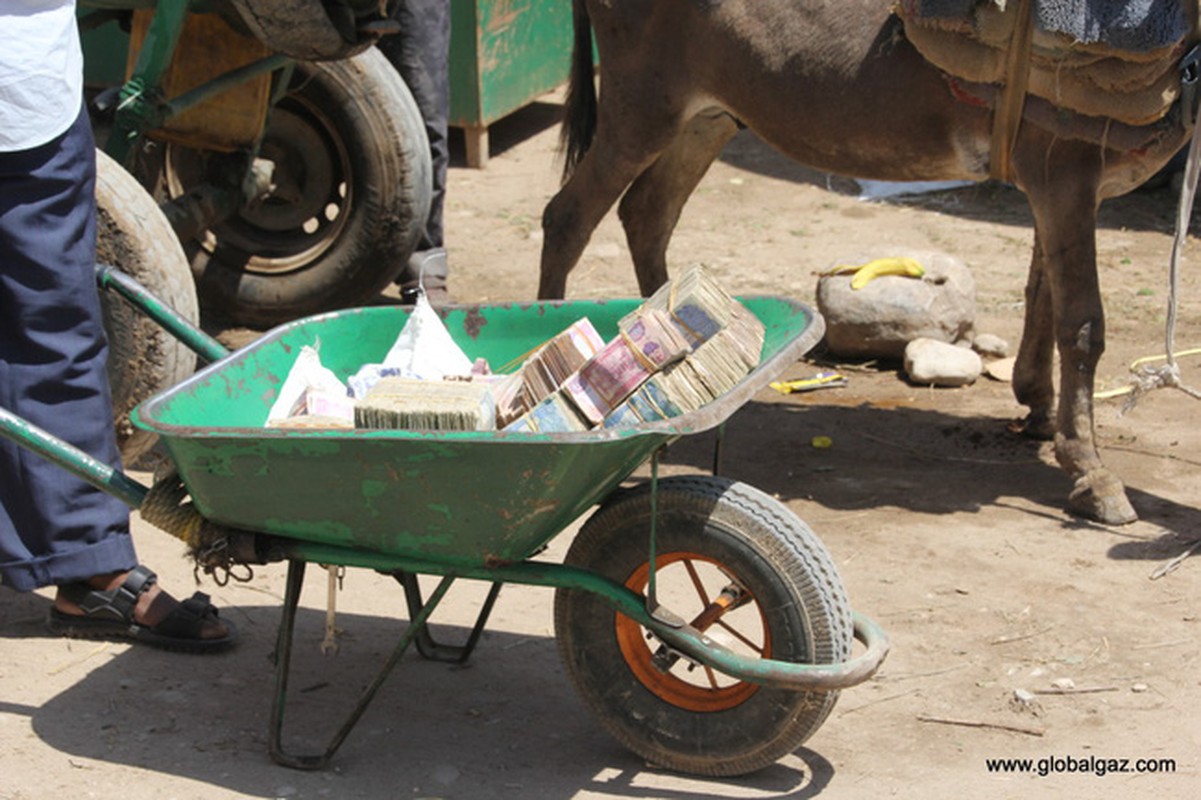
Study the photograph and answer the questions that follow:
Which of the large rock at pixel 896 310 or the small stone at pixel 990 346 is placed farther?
the small stone at pixel 990 346

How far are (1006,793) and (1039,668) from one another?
0.63 metres

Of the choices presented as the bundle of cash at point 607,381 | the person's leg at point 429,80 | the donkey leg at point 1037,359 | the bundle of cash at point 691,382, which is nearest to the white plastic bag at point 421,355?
the bundle of cash at point 607,381

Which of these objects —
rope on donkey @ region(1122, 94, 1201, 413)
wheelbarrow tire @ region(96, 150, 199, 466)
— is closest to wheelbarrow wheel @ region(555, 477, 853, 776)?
wheelbarrow tire @ region(96, 150, 199, 466)

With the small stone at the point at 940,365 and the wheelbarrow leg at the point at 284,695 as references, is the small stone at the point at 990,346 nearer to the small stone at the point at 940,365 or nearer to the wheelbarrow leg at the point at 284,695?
the small stone at the point at 940,365

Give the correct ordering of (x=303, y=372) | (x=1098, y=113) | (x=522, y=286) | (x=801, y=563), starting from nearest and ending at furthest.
Result: (x=801, y=563) < (x=303, y=372) < (x=1098, y=113) < (x=522, y=286)

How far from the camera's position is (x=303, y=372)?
3.22 metres

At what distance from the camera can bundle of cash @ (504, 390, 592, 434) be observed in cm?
287

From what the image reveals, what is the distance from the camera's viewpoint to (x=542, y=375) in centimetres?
307

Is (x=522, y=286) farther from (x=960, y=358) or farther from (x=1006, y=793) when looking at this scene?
(x=1006, y=793)

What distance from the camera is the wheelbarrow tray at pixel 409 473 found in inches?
105

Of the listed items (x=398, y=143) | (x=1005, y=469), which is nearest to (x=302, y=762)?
(x=1005, y=469)

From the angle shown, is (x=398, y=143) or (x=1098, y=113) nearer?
(x=1098, y=113)

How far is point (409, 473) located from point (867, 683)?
1336 mm

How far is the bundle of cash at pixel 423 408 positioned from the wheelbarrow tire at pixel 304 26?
1.69m
